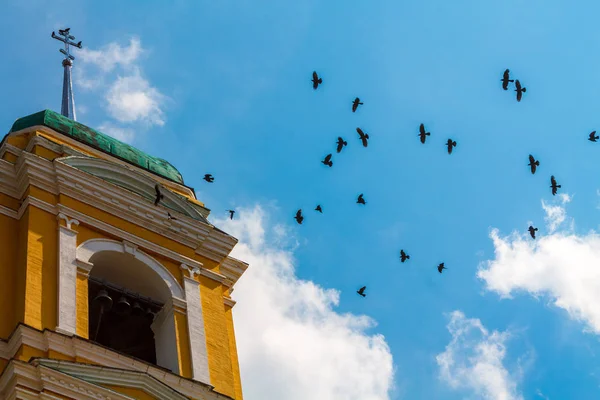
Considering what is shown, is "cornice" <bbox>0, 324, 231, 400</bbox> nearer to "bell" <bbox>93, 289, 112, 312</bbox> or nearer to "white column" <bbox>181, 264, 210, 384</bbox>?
"white column" <bbox>181, 264, 210, 384</bbox>

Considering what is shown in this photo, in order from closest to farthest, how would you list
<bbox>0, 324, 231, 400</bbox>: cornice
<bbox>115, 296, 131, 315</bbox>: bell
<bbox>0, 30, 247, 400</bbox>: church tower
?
1. <bbox>0, 324, 231, 400</bbox>: cornice
2. <bbox>0, 30, 247, 400</bbox>: church tower
3. <bbox>115, 296, 131, 315</bbox>: bell

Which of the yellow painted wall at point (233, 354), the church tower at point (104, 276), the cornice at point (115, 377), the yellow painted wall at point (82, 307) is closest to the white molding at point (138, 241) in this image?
the church tower at point (104, 276)

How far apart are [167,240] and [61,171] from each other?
2.16 metres

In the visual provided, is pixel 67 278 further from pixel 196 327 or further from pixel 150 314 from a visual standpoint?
pixel 196 327

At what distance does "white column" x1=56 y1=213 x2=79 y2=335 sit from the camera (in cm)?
1839

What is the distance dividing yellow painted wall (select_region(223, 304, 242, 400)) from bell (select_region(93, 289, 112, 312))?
219cm

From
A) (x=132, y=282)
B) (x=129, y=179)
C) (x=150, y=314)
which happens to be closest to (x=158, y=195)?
(x=129, y=179)

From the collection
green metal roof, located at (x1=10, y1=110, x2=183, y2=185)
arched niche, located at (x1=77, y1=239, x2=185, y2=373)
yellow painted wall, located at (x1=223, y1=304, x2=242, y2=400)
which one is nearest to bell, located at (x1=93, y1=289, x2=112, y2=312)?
arched niche, located at (x1=77, y1=239, x2=185, y2=373)

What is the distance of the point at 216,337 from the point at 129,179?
11.9 feet

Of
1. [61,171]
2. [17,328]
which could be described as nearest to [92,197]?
[61,171]

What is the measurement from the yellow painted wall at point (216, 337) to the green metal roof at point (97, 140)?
133 inches

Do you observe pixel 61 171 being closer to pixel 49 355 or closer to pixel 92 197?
pixel 92 197

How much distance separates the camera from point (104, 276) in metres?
21.2

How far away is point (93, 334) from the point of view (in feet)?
67.7
